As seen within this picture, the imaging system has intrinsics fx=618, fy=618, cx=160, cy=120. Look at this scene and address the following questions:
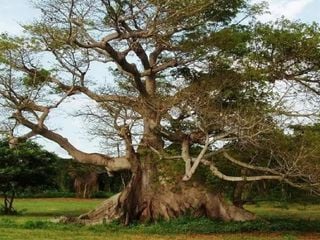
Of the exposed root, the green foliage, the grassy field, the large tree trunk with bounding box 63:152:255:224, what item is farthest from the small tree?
the grassy field

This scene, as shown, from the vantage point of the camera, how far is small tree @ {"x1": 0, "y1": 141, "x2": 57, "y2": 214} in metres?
27.4

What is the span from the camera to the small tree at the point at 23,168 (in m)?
27.4

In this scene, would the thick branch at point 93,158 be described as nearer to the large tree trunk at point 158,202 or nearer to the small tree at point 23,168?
the large tree trunk at point 158,202

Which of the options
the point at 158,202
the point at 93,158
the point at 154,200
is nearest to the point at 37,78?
the point at 93,158

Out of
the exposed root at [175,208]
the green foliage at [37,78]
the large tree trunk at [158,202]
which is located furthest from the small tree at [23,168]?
the large tree trunk at [158,202]

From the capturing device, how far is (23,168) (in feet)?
91.1

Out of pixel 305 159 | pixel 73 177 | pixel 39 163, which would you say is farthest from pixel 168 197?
pixel 73 177

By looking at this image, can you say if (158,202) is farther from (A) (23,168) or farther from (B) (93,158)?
(A) (23,168)

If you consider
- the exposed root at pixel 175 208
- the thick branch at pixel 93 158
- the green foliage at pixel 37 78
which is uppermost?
the green foliage at pixel 37 78

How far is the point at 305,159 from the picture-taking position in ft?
56.2

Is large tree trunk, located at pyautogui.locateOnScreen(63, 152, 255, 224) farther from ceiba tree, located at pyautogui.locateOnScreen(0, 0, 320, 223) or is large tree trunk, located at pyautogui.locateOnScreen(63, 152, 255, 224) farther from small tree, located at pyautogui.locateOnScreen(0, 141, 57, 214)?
small tree, located at pyautogui.locateOnScreen(0, 141, 57, 214)

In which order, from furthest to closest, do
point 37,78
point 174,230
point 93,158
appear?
point 93,158, point 37,78, point 174,230

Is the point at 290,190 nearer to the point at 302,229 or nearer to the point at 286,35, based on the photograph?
the point at 302,229

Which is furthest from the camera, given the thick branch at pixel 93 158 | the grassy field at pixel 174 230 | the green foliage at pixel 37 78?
the thick branch at pixel 93 158
